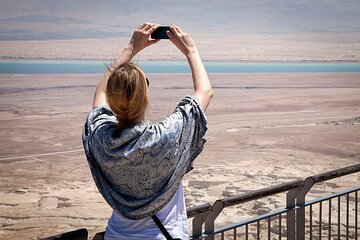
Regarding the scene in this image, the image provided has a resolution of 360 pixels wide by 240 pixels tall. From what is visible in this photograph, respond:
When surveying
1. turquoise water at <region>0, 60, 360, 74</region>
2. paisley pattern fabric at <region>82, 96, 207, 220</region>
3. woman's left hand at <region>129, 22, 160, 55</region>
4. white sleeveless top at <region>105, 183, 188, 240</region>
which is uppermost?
woman's left hand at <region>129, 22, 160, 55</region>

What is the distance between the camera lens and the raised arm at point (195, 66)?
6.31 ft

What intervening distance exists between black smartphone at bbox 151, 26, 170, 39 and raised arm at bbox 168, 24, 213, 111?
0.02 meters

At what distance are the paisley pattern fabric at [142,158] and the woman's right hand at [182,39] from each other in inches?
6.8

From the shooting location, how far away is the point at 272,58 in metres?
78.5

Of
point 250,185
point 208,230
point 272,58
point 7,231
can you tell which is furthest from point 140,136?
point 272,58

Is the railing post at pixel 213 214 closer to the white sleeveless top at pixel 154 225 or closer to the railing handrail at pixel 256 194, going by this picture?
the railing handrail at pixel 256 194

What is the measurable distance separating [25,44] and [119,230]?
3125 inches

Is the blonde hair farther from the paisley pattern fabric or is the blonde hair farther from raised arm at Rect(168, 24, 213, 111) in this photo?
raised arm at Rect(168, 24, 213, 111)

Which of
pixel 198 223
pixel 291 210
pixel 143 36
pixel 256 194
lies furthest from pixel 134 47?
pixel 291 210

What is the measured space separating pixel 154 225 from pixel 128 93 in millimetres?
395

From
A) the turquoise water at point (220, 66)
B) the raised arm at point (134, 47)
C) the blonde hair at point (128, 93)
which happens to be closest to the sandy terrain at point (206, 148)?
the raised arm at point (134, 47)

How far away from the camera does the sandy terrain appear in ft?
41.9

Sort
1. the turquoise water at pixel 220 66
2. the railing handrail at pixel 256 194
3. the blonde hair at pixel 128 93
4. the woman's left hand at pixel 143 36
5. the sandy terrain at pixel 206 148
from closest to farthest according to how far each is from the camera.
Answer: the blonde hair at pixel 128 93, the woman's left hand at pixel 143 36, the railing handrail at pixel 256 194, the sandy terrain at pixel 206 148, the turquoise water at pixel 220 66

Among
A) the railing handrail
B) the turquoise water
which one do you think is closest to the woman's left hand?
the railing handrail
